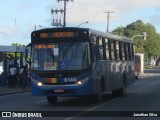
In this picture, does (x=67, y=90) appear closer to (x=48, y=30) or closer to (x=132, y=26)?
(x=48, y=30)

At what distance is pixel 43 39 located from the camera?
70.4 feet

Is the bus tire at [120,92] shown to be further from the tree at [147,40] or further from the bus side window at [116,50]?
the tree at [147,40]

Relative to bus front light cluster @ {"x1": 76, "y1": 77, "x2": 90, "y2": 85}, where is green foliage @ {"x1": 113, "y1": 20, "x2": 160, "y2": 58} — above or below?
above

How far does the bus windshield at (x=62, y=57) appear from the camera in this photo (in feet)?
68.3

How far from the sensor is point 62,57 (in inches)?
822

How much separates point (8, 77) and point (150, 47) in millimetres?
118007

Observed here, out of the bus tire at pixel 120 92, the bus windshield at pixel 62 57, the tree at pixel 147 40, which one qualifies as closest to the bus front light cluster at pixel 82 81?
the bus windshield at pixel 62 57

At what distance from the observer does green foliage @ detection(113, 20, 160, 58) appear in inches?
5856

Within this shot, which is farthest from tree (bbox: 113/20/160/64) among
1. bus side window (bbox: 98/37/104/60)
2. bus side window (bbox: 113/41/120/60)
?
bus side window (bbox: 98/37/104/60)

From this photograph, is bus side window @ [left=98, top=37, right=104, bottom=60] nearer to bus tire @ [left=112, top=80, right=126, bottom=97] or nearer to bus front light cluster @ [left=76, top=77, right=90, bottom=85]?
bus front light cluster @ [left=76, top=77, right=90, bottom=85]

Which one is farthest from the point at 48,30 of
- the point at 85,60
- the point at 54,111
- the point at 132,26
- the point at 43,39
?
the point at 132,26

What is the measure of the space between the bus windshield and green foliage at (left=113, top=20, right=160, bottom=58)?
409 feet

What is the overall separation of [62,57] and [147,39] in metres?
133

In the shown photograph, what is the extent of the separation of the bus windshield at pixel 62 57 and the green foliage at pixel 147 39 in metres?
125
